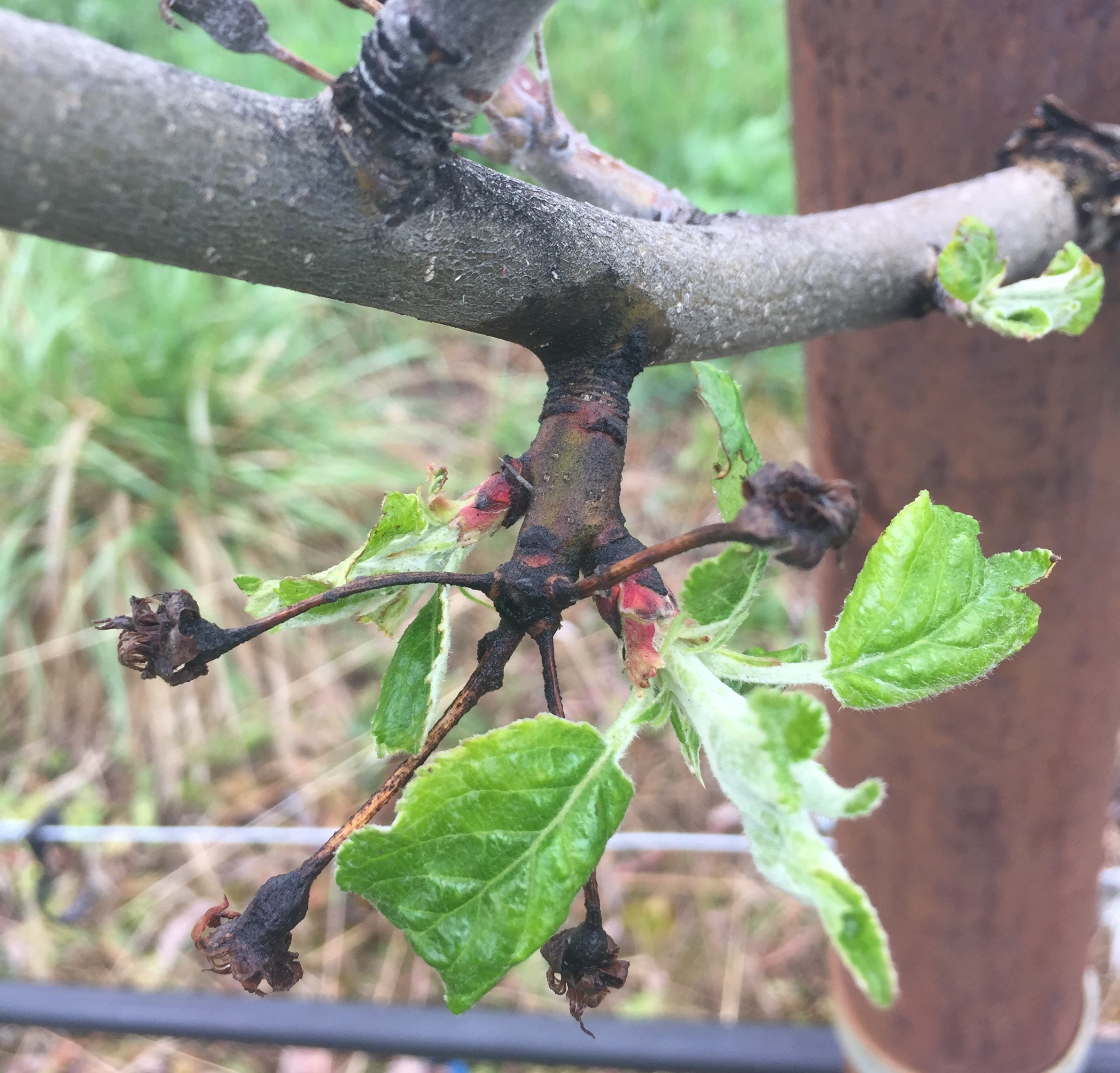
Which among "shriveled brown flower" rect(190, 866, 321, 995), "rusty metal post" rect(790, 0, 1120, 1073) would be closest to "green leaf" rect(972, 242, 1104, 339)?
"rusty metal post" rect(790, 0, 1120, 1073)

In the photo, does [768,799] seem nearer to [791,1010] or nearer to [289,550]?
[791,1010]

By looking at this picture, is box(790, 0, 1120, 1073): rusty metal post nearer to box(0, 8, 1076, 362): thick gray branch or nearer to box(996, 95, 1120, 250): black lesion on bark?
box(996, 95, 1120, 250): black lesion on bark

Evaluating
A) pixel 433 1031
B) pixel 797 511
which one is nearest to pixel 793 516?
pixel 797 511

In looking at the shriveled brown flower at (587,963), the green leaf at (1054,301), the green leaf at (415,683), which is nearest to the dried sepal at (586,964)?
the shriveled brown flower at (587,963)

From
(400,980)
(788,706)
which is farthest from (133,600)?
(400,980)

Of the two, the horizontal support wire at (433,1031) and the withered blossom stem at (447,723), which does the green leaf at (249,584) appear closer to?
the withered blossom stem at (447,723)

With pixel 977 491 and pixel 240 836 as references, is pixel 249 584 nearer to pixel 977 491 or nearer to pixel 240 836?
pixel 977 491
